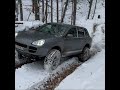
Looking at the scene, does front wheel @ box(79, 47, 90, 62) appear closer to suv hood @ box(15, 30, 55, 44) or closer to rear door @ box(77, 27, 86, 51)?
rear door @ box(77, 27, 86, 51)

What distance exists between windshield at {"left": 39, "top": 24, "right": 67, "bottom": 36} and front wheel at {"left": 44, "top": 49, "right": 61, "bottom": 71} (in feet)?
3.02

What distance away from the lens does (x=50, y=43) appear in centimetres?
956

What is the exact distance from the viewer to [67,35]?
10.6 metres

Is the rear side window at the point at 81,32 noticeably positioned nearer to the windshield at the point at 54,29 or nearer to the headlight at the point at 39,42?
Answer: the windshield at the point at 54,29

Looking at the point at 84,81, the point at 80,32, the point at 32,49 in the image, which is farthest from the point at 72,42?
the point at 84,81

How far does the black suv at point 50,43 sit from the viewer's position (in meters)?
9.35

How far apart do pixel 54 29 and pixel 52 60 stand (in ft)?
5.21

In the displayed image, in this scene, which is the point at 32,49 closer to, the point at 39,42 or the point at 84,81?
the point at 39,42

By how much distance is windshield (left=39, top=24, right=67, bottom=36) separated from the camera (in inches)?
411

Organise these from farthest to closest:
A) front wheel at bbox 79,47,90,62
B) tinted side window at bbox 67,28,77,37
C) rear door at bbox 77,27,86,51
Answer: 1. front wheel at bbox 79,47,90,62
2. rear door at bbox 77,27,86,51
3. tinted side window at bbox 67,28,77,37

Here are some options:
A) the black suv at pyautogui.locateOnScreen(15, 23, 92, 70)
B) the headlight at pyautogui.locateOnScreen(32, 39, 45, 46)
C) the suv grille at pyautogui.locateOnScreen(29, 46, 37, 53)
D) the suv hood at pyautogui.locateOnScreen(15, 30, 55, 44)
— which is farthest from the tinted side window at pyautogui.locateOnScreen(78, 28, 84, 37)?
the suv grille at pyautogui.locateOnScreen(29, 46, 37, 53)
